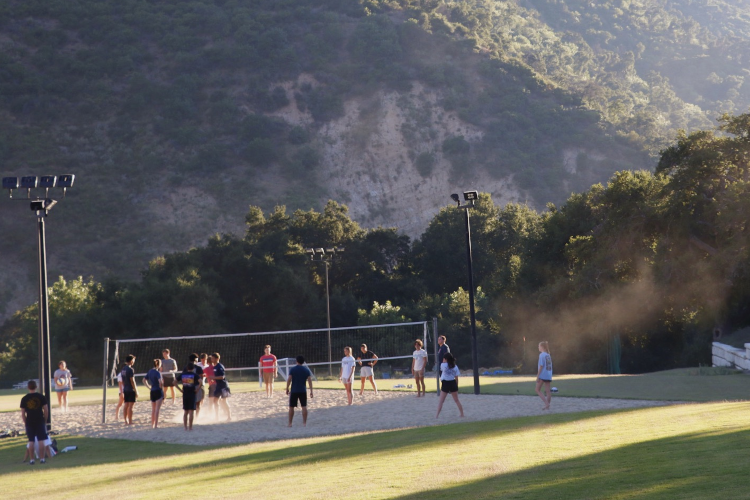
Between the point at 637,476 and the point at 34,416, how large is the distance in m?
11.3

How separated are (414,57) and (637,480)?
107m

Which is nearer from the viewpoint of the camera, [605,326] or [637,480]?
[637,480]

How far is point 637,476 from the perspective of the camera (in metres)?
8.73

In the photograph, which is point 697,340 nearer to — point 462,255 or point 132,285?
point 462,255

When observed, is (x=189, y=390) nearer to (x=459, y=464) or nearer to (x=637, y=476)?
(x=459, y=464)

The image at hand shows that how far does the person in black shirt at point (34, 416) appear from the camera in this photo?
14883mm

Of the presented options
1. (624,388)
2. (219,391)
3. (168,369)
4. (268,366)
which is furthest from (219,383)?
(624,388)

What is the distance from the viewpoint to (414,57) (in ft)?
366

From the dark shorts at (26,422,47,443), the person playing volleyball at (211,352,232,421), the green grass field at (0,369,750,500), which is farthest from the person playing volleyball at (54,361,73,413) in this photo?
the dark shorts at (26,422,47,443)

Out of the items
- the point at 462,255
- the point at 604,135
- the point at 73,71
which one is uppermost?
the point at 73,71

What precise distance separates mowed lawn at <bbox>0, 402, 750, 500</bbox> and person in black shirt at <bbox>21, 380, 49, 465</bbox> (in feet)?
1.55

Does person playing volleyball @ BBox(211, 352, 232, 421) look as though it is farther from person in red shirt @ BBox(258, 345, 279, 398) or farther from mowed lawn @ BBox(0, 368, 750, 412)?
mowed lawn @ BBox(0, 368, 750, 412)

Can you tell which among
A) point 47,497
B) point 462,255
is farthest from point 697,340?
point 47,497

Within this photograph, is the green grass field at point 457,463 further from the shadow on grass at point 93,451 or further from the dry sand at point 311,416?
Result: the dry sand at point 311,416
